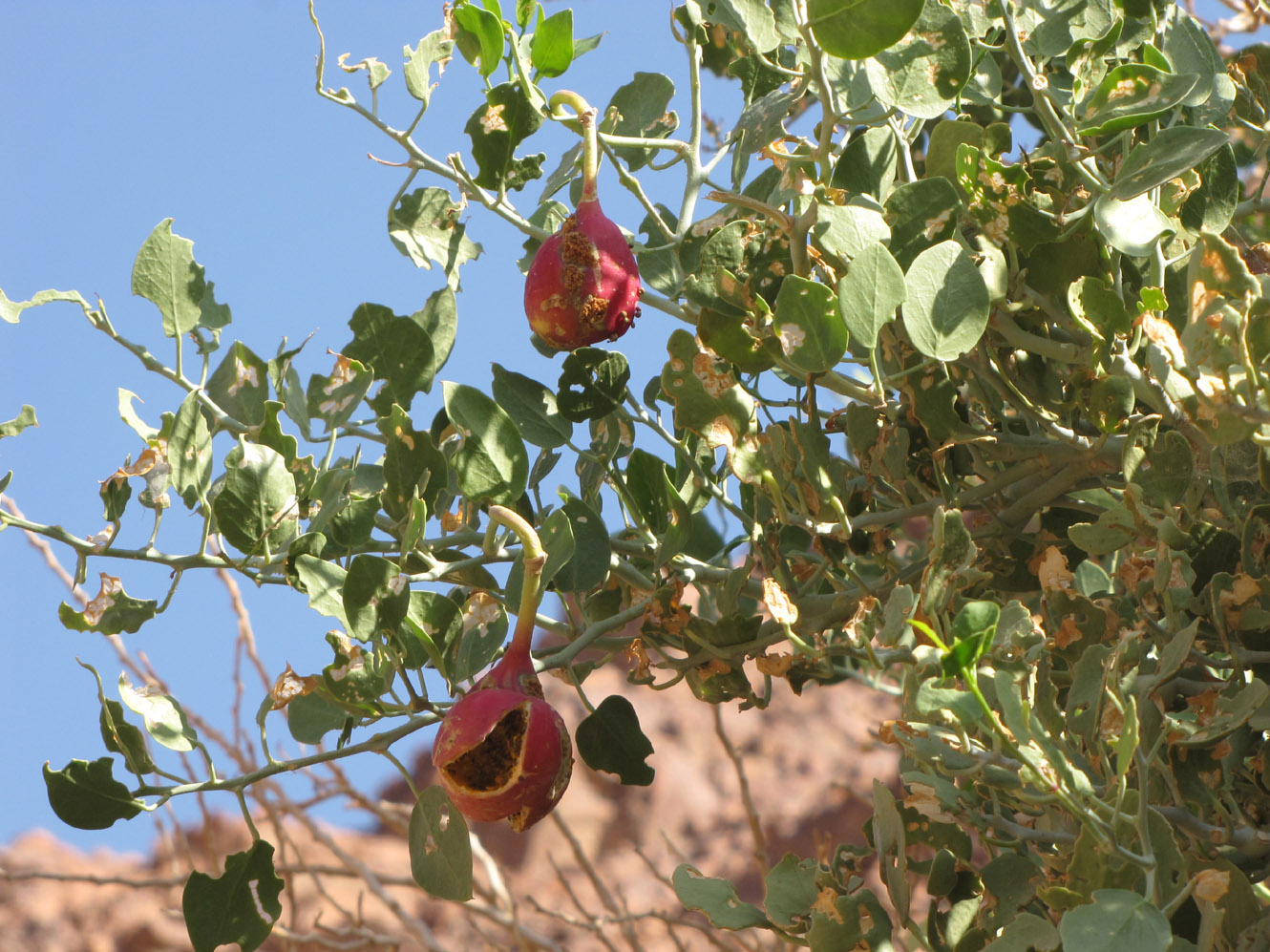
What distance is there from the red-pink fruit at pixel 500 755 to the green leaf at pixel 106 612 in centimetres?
23

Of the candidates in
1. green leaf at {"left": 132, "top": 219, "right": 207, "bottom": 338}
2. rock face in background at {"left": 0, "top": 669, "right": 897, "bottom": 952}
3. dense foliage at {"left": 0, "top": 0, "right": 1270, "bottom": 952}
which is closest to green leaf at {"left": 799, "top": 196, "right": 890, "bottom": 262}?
dense foliage at {"left": 0, "top": 0, "right": 1270, "bottom": 952}

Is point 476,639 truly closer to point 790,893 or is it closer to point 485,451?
point 485,451

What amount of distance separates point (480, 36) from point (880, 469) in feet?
1.24

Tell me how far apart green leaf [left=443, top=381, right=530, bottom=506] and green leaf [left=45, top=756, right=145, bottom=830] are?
0.28 metres

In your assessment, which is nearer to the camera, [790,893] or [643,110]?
[790,893]

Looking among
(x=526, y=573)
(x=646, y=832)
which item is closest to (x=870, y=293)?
(x=526, y=573)

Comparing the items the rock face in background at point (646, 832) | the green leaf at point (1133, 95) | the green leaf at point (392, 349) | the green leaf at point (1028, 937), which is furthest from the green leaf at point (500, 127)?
the rock face in background at point (646, 832)

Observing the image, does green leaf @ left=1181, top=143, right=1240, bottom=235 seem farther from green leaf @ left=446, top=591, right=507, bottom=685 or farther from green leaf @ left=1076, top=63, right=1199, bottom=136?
green leaf @ left=446, top=591, right=507, bottom=685

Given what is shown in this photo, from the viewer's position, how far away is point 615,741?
820 mm

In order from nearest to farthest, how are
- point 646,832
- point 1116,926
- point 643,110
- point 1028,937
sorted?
1. point 1116,926
2. point 1028,937
3. point 643,110
4. point 646,832

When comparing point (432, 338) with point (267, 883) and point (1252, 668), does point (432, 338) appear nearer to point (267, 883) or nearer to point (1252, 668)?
point (267, 883)

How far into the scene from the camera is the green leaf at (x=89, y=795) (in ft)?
2.38

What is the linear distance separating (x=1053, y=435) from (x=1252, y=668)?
0.58 ft

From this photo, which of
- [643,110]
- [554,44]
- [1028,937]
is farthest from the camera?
[643,110]
